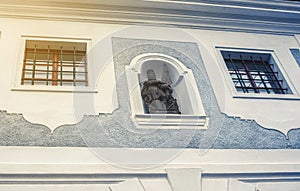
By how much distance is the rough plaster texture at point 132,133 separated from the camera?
5.18 meters

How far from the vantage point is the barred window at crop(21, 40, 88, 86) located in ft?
21.1

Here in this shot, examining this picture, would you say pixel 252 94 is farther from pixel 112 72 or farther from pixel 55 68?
pixel 55 68

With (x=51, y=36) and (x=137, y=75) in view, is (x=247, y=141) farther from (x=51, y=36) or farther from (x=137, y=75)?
(x=51, y=36)

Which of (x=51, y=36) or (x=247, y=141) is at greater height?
(x=51, y=36)

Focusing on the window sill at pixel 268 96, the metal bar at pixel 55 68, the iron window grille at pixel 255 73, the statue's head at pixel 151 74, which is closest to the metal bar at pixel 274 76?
the iron window grille at pixel 255 73

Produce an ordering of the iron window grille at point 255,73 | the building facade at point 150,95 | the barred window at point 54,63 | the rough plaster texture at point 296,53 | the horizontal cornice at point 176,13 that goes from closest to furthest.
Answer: the building facade at point 150,95, the barred window at point 54,63, the iron window grille at point 255,73, the horizontal cornice at point 176,13, the rough plaster texture at point 296,53

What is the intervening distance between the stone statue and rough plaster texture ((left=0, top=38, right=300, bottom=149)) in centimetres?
41

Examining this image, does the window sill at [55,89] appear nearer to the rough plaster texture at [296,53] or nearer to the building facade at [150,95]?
the building facade at [150,95]

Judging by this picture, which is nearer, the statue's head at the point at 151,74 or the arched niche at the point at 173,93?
the arched niche at the point at 173,93

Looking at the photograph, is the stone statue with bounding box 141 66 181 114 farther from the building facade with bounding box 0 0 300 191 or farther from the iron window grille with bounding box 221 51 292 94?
the iron window grille with bounding box 221 51 292 94

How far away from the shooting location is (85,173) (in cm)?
481

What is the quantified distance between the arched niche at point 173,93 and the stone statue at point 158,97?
0.09m

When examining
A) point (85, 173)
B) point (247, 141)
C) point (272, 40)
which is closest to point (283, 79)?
point (272, 40)

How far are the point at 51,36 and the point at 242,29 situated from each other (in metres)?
3.90
